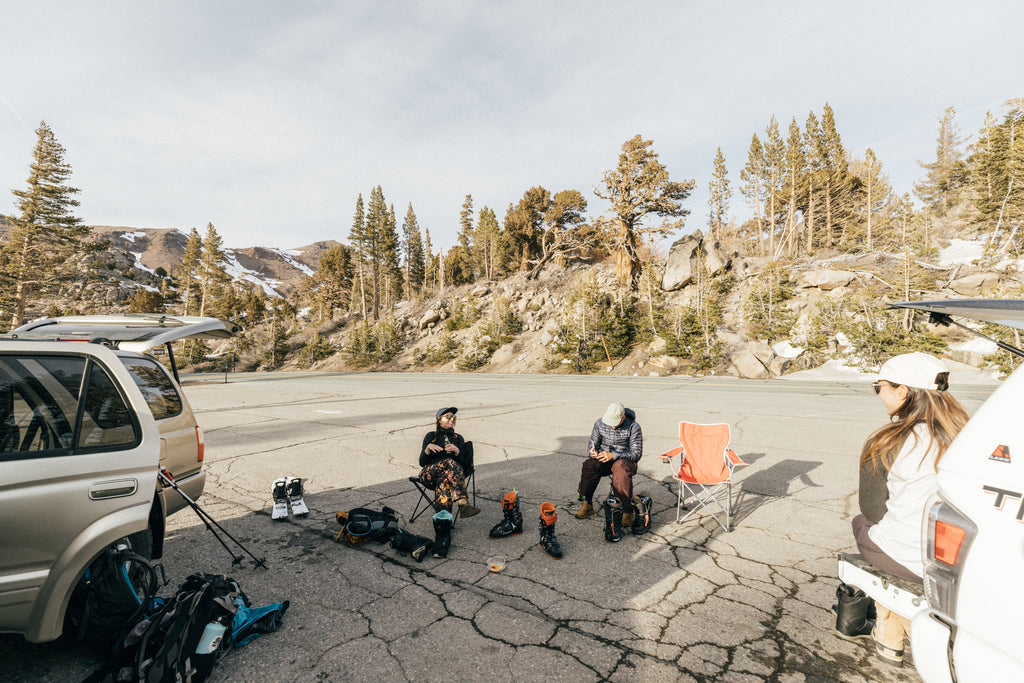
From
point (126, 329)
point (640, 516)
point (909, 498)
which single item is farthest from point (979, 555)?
point (126, 329)

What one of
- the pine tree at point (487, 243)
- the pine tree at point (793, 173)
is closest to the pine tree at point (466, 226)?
the pine tree at point (487, 243)

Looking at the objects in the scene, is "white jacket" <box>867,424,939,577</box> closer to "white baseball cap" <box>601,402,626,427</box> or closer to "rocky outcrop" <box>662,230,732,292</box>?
"white baseball cap" <box>601,402,626,427</box>

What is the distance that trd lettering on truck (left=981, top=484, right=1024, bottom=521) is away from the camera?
1493mm

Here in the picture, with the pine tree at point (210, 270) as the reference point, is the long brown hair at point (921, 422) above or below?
below

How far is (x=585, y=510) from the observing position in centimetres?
523

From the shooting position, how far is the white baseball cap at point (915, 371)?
2688mm

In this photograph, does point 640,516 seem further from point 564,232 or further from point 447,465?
point 564,232

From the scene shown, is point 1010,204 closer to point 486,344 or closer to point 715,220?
point 715,220

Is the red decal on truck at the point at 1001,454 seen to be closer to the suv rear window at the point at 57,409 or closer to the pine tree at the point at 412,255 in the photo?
the suv rear window at the point at 57,409

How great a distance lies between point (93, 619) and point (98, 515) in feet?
2.25

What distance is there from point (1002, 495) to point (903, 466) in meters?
1.27

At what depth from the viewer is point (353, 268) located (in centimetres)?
8162

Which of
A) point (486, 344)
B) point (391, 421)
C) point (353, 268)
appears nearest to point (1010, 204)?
point (486, 344)

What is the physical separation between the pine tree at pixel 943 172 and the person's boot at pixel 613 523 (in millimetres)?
78773
